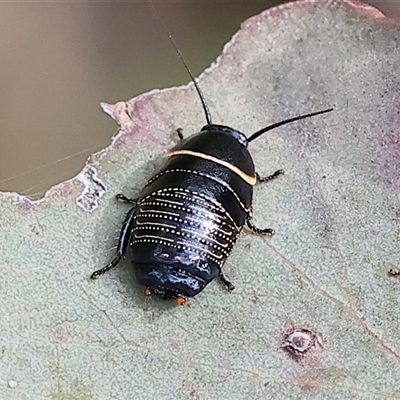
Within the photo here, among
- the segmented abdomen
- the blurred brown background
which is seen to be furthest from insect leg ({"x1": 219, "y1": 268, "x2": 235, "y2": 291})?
the blurred brown background

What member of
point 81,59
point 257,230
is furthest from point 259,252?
point 81,59

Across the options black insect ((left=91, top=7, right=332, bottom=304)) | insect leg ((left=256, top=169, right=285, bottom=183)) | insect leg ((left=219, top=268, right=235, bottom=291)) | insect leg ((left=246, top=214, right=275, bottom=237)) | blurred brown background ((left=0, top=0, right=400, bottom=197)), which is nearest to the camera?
black insect ((left=91, top=7, right=332, bottom=304))

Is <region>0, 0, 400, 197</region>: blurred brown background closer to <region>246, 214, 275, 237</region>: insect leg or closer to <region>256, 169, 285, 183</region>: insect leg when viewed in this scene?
<region>256, 169, 285, 183</region>: insect leg

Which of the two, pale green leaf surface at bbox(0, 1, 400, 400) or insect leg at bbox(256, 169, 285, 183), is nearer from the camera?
pale green leaf surface at bbox(0, 1, 400, 400)

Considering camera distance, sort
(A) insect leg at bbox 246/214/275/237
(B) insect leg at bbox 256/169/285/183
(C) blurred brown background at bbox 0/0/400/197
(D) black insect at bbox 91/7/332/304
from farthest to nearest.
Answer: (C) blurred brown background at bbox 0/0/400/197 → (B) insect leg at bbox 256/169/285/183 → (A) insect leg at bbox 246/214/275/237 → (D) black insect at bbox 91/7/332/304

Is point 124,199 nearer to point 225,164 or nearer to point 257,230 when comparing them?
point 225,164
